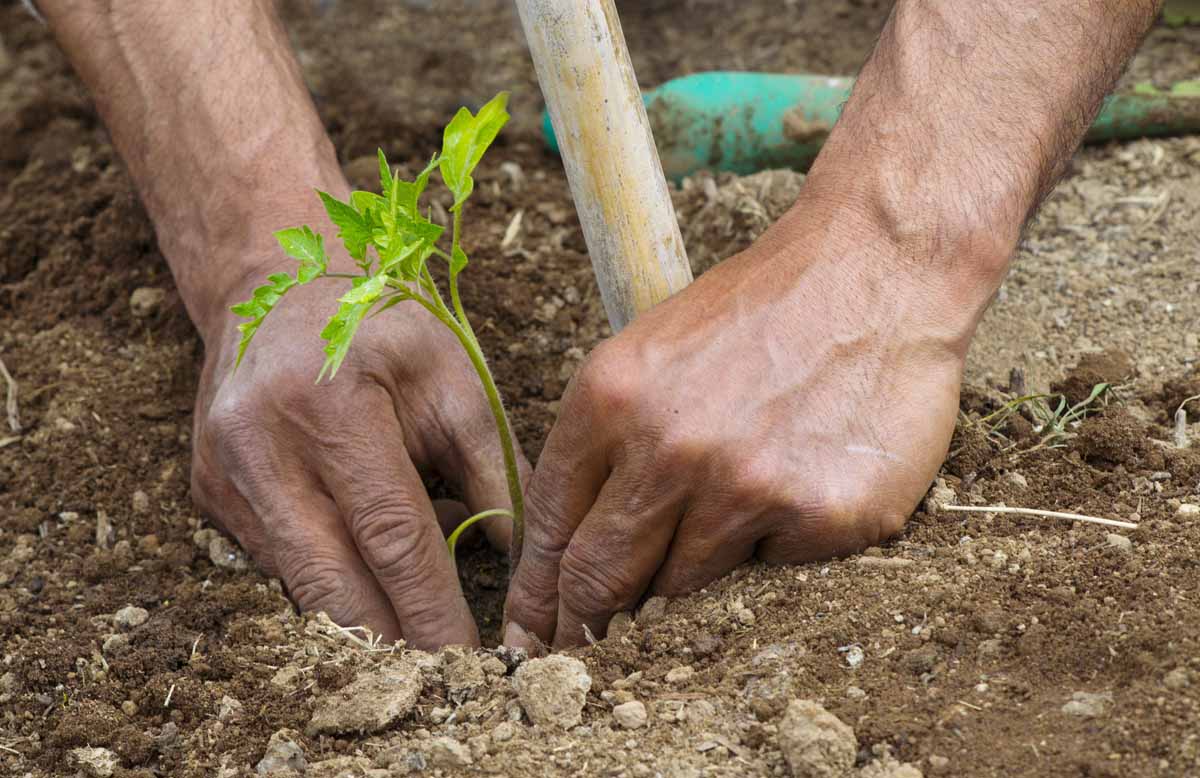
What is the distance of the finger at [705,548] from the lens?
170 centimetres

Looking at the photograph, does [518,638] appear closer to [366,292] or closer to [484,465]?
[484,465]

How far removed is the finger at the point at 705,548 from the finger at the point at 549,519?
0.48 ft

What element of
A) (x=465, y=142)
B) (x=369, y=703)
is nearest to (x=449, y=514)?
(x=369, y=703)

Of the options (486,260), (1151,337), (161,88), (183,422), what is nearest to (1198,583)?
(1151,337)

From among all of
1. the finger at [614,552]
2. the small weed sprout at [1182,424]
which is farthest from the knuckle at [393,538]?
the small weed sprout at [1182,424]

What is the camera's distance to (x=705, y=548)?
5.70 feet

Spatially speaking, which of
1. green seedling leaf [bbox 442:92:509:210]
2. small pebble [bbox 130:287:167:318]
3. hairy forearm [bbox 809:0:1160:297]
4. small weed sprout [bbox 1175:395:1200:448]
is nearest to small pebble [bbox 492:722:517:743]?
green seedling leaf [bbox 442:92:509:210]

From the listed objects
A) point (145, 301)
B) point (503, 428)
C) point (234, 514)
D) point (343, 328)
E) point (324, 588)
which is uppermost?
point (343, 328)

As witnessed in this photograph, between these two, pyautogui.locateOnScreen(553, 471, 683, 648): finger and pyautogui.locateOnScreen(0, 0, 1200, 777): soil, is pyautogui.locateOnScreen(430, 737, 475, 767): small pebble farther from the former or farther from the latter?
pyautogui.locateOnScreen(553, 471, 683, 648): finger

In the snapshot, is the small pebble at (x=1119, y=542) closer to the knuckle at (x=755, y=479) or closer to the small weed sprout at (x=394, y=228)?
the knuckle at (x=755, y=479)

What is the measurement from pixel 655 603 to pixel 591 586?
0.32ft

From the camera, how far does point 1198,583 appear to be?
5.01 feet

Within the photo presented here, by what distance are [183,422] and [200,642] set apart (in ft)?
2.31

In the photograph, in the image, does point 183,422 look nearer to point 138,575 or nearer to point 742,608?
point 138,575
